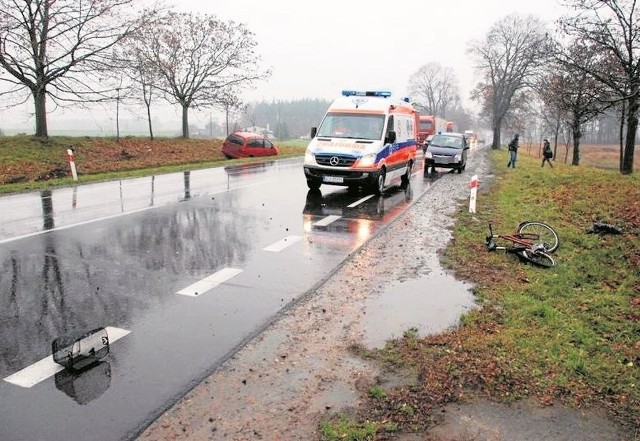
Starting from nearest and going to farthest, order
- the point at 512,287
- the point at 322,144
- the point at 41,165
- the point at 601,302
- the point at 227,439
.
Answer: the point at 227,439
the point at 601,302
the point at 512,287
the point at 322,144
the point at 41,165

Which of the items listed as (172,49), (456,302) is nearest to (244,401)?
(456,302)

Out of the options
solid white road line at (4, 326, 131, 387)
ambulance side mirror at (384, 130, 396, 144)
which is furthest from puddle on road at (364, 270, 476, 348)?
ambulance side mirror at (384, 130, 396, 144)

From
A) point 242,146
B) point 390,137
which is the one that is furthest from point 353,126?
point 242,146

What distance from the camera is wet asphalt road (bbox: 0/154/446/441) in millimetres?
3664

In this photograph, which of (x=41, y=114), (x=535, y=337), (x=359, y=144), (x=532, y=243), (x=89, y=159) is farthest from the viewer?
(x=41, y=114)

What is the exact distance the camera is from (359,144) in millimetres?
13266

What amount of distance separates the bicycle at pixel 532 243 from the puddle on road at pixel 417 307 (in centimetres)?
162

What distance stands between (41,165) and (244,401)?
1933 centimetres

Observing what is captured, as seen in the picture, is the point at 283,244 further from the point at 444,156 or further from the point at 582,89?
the point at 444,156

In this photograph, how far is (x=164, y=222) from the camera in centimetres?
970

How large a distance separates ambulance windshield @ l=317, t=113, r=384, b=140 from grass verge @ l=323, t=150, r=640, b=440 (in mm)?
5569

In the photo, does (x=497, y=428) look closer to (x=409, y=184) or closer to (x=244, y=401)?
(x=244, y=401)

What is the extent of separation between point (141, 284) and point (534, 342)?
180 inches

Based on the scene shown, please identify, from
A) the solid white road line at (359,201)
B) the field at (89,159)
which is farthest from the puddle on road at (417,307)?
the field at (89,159)
